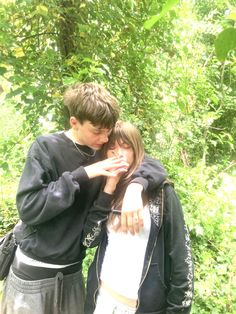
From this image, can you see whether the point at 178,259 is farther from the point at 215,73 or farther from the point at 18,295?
the point at 215,73

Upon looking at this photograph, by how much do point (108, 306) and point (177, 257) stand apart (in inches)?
13.3

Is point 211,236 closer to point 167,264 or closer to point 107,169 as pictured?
point 167,264

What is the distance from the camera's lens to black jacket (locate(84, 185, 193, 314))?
1.26 metres

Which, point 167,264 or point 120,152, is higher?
point 120,152

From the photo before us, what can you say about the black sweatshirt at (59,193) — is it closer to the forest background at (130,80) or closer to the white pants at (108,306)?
the white pants at (108,306)

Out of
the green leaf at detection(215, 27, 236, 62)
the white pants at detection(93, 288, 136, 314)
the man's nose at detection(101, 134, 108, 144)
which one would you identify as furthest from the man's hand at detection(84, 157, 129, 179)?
the green leaf at detection(215, 27, 236, 62)

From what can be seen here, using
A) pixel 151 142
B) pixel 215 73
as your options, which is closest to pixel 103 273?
pixel 151 142

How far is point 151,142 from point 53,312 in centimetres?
208

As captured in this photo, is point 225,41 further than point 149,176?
No

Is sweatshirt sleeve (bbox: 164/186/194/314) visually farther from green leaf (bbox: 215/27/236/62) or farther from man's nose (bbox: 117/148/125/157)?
green leaf (bbox: 215/27/236/62)

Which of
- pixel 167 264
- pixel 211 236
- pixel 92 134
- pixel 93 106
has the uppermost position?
Result: pixel 93 106

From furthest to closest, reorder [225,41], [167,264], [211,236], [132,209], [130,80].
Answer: [211,236]
[130,80]
[167,264]
[132,209]
[225,41]

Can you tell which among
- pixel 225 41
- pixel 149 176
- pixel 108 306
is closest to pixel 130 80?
pixel 149 176

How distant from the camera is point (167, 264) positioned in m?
1.32
